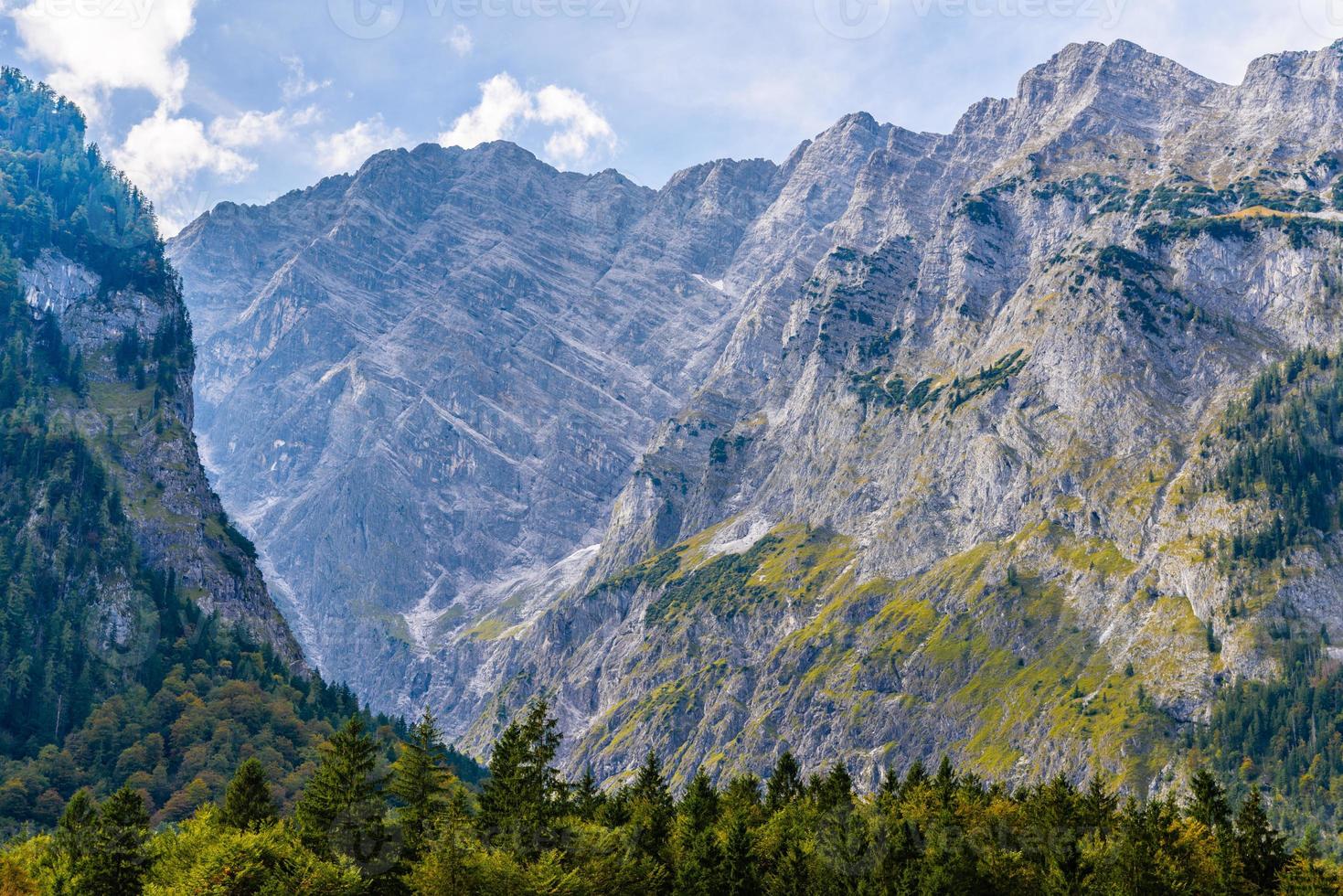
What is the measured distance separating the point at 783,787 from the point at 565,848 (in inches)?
1961

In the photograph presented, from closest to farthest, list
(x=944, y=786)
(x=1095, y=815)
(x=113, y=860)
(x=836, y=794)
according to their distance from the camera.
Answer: (x=113, y=860)
(x=1095, y=815)
(x=944, y=786)
(x=836, y=794)

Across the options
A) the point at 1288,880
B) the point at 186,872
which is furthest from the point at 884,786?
the point at 186,872

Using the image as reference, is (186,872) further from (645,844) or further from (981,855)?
(981,855)

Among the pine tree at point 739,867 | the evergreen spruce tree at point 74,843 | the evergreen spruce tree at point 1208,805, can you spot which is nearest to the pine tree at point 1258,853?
the evergreen spruce tree at point 1208,805

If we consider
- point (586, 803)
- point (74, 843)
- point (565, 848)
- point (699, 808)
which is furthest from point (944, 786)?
point (74, 843)

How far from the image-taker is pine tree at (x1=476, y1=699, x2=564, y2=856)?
4259 inches

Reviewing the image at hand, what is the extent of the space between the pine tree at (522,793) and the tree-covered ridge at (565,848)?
0.19m

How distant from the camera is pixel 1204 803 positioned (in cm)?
12800

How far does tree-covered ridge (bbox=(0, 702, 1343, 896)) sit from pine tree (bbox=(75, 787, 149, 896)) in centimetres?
15

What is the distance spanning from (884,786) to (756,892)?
44638 millimetres

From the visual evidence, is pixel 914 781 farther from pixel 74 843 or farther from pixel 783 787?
pixel 74 843

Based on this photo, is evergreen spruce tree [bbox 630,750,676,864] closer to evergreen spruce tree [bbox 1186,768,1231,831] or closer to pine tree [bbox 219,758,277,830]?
pine tree [bbox 219,758,277,830]

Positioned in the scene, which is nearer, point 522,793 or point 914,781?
point 522,793

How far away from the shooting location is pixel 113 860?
340 feet
